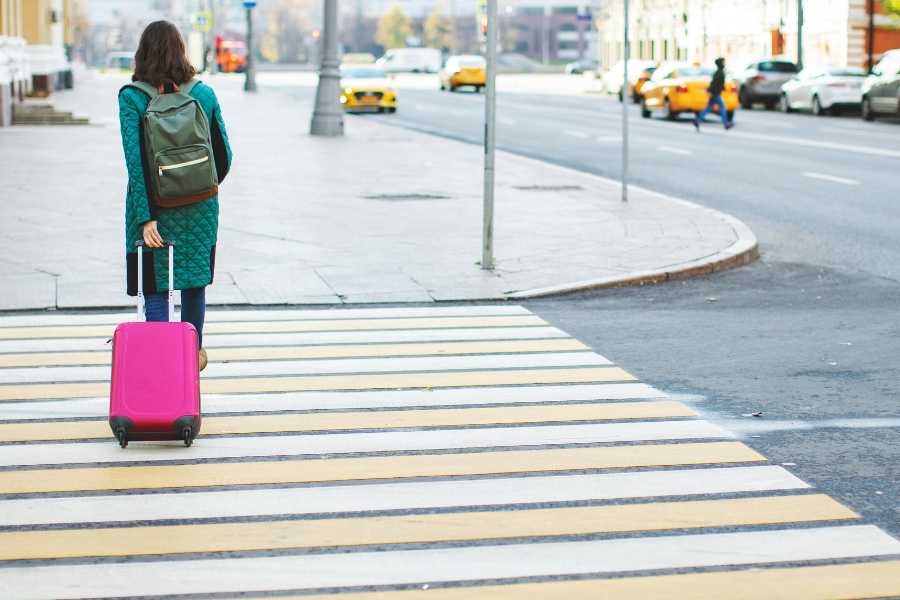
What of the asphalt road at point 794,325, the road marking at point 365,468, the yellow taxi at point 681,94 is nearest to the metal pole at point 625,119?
the asphalt road at point 794,325

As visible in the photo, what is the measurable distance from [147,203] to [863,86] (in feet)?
120

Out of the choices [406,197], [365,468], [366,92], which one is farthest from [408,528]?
[366,92]

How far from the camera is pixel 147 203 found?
275 inches

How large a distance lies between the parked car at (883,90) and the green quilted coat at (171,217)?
109 ft

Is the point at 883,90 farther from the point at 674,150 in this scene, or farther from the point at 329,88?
the point at 329,88

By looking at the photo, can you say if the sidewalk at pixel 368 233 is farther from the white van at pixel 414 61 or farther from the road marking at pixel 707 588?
the white van at pixel 414 61

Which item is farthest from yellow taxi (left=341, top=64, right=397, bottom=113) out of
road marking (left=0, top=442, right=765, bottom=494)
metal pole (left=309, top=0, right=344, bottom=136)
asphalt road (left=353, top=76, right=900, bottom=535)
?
road marking (left=0, top=442, right=765, bottom=494)

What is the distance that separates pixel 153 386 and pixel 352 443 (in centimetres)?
83

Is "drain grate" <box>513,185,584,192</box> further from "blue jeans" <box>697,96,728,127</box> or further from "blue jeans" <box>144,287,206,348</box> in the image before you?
"blue jeans" <box>697,96,728,127</box>

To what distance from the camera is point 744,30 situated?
78.1 meters

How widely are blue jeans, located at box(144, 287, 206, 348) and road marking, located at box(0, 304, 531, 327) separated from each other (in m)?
2.27

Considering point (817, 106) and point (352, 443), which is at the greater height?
point (817, 106)

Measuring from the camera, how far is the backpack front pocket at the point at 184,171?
22.4 ft

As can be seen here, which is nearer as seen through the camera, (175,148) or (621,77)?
(175,148)
